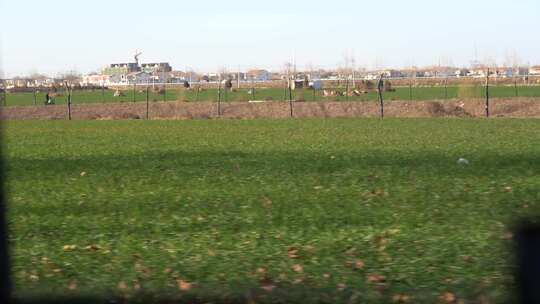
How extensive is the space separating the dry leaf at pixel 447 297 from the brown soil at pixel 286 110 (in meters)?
A: 39.1

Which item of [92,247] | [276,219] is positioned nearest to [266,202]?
[276,219]

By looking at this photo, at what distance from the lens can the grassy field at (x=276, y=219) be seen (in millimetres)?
7133

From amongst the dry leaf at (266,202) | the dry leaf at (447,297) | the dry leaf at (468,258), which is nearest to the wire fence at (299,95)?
the dry leaf at (266,202)

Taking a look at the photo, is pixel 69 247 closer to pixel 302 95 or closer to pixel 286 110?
pixel 286 110

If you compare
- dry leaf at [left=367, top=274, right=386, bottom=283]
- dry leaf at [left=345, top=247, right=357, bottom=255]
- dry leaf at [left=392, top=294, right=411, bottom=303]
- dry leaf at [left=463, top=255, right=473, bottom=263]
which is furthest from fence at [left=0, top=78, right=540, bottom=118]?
dry leaf at [left=392, top=294, right=411, bottom=303]

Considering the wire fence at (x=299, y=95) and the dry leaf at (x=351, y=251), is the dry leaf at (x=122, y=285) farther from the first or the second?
the wire fence at (x=299, y=95)

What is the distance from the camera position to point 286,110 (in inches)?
1960

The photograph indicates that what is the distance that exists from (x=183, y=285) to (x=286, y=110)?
1692 inches

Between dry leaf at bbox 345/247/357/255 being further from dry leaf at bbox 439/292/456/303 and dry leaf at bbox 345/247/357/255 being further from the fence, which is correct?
the fence

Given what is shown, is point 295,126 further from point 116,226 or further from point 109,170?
point 116,226

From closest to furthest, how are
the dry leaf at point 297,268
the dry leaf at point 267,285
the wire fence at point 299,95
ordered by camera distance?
the dry leaf at point 267,285, the dry leaf at point 297,268, the wire fence at point 299,95

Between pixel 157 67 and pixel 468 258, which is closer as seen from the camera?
pixel 468 258

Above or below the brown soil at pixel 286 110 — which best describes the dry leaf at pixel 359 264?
below

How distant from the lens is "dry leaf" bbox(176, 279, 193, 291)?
6.86 m
